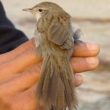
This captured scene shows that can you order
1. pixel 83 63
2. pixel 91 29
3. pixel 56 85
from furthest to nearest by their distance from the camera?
pixel 91 29
pixel 83 63
pixel 56 85

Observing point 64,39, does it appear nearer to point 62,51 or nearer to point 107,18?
point 62,51

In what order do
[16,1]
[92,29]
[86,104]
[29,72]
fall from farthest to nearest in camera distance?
[16,1] → [92,29] → [86,104] → [29,72]

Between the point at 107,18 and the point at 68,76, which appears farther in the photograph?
the point at 107,18

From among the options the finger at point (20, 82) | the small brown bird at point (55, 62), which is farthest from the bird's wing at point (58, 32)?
the finger at point (20, 82)

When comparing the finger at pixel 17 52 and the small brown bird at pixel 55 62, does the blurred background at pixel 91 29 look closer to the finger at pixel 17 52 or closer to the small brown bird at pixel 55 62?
the finger at pixel 17 52

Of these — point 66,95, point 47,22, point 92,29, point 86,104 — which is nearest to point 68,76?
point 66,95

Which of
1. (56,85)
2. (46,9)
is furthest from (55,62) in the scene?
(46,9)

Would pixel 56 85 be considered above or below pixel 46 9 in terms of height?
below

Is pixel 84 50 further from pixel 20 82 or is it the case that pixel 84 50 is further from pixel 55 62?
pixel 20 82
